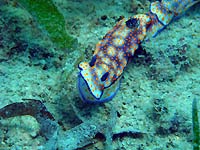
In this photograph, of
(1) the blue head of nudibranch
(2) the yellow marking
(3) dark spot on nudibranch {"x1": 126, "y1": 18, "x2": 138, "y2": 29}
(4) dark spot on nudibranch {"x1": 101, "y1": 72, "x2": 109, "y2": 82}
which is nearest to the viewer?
(1) the blue head of nudibranch

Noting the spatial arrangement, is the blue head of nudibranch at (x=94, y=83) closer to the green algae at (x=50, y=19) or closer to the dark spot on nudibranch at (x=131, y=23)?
the green algae at (x=50, y=19)

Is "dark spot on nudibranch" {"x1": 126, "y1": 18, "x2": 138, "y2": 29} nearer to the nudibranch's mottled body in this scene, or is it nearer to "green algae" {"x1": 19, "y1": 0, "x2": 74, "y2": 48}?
the nudibranch's mottled body

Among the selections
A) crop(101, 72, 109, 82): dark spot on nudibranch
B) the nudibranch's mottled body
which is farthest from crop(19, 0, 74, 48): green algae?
crop(101, 72, 109, 82): dark spot on nudibranch

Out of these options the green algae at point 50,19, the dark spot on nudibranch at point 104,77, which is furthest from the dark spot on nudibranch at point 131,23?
the dark spot on nudibranch at point 104,77

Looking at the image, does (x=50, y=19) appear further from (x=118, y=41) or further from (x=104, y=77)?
(x=104, y=77)

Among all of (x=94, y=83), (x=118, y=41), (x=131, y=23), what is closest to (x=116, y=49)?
(x=118, y=41)

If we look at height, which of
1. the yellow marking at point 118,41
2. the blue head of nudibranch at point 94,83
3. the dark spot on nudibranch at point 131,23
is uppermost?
the dark spot on nudibranch at point 131,23

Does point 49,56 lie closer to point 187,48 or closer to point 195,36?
point 187,48
